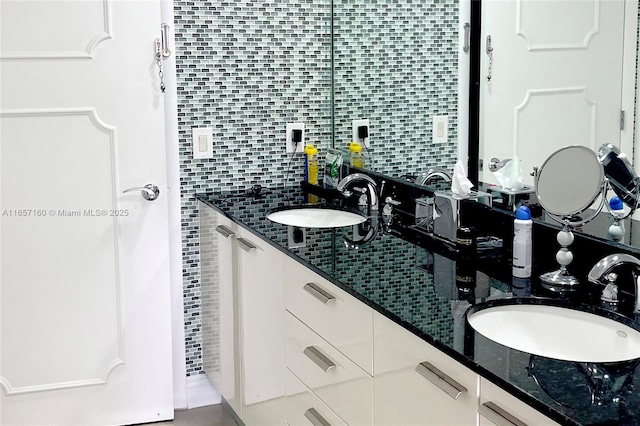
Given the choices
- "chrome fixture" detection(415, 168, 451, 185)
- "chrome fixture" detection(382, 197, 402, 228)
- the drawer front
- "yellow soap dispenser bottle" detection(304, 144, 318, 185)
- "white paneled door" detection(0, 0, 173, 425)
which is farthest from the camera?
"yellow soap dispenser bottle" detection(304, 144, 318, 185)

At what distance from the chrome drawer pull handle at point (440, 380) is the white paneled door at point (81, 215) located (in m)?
1.74

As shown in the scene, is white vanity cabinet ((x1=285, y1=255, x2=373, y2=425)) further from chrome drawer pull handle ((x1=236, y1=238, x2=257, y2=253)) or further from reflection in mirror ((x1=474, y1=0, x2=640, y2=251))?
reflection in mirror ((x1=474, y1=0, x2=640, y2=251))

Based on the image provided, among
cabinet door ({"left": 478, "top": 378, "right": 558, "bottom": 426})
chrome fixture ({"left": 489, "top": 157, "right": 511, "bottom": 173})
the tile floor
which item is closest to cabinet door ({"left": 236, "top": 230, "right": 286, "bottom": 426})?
the tile floor

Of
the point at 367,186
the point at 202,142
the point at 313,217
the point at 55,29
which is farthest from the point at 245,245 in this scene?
the point at 55,29

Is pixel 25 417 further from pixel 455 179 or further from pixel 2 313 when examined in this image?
pixel 455 179

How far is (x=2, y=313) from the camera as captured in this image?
3.14m

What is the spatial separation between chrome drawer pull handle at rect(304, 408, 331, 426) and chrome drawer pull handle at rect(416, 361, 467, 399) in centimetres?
65

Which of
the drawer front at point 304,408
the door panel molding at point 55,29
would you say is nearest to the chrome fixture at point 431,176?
the drawer front at point 304,408

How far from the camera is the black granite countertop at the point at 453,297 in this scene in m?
1.41

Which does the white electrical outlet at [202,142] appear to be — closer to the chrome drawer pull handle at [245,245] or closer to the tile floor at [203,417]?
the chrome drawer pull handle at [245,245]

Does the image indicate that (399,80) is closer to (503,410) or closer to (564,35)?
(564,35)

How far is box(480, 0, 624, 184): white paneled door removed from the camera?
76.4 inches

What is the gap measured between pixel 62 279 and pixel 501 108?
5.76 ft

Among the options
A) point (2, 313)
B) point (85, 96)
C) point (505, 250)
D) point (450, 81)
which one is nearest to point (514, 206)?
point (505, 250)
